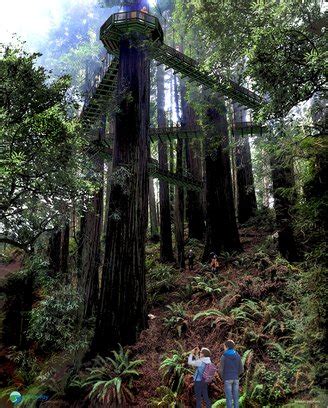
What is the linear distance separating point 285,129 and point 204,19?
13.4 ft

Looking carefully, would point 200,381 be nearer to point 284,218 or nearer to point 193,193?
point 284,218

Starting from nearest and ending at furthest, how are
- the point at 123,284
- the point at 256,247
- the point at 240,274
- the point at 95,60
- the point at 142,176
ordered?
the point at 123,284, the point at 142,176, the point at 240,274, the point at 256,247, the point at 95,60

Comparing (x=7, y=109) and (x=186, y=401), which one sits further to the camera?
(x=186, y=401)

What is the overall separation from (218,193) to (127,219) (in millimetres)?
5922

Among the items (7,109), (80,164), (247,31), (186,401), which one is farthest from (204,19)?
(186,401)

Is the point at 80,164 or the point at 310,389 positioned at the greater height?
the point at 80,164

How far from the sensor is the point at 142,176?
1034 cm

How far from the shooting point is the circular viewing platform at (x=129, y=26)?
10.5 m

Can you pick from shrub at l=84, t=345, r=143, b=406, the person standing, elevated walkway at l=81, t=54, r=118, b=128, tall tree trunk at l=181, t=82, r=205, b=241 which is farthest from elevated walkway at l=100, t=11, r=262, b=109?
shrub at l=84, t=345, r=143, b=406

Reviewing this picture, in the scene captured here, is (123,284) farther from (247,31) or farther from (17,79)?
(247,31)

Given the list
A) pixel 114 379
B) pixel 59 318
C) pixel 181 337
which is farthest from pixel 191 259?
pixel 114 379

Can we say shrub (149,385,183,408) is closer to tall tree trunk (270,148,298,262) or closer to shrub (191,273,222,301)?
shrub (191,273,222,301)

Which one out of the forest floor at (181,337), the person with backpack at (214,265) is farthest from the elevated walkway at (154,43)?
the forest floor at (181,337)

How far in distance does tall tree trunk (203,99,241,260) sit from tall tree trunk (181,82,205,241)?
4219mm
